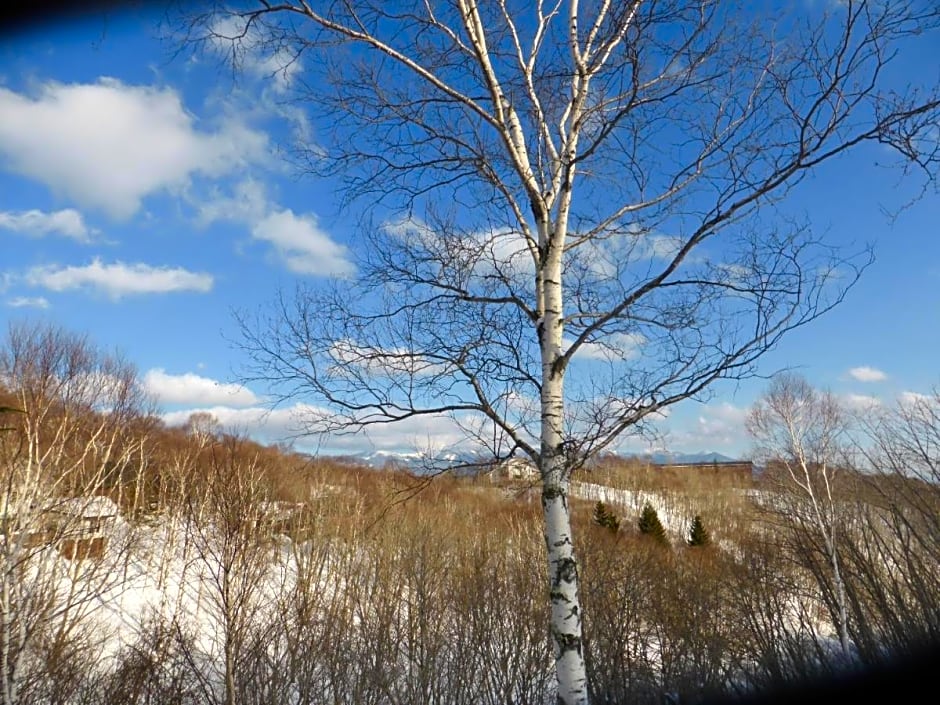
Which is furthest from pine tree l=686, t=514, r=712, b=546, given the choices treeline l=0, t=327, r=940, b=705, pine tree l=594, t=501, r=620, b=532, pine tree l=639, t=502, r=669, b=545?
treeline l=0, t=327, r=940, b=705

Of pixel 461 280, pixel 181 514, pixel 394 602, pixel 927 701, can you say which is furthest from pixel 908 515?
pixel 181 514

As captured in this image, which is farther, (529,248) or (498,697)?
(498,697)

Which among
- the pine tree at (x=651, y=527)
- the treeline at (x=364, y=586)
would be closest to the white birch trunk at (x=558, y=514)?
the treeline at (x=364, y=586)

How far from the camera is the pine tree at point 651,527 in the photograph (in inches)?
916

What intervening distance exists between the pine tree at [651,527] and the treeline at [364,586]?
6441 millimetres

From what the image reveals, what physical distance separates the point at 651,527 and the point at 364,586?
1677cm

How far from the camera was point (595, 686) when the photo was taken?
9773 millimetres

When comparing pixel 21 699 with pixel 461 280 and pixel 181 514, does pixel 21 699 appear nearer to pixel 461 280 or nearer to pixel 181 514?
pixel 461 280

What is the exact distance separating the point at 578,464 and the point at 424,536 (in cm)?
998

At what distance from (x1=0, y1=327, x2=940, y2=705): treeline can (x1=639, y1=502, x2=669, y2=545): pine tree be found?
644 cm

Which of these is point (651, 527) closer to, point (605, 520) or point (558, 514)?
point (605, 520)

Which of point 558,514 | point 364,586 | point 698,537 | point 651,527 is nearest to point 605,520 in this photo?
point 651,527

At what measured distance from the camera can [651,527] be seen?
2466 cm

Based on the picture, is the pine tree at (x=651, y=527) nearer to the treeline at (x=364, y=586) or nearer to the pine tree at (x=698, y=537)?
the pine tree at (x=698, y=537)
